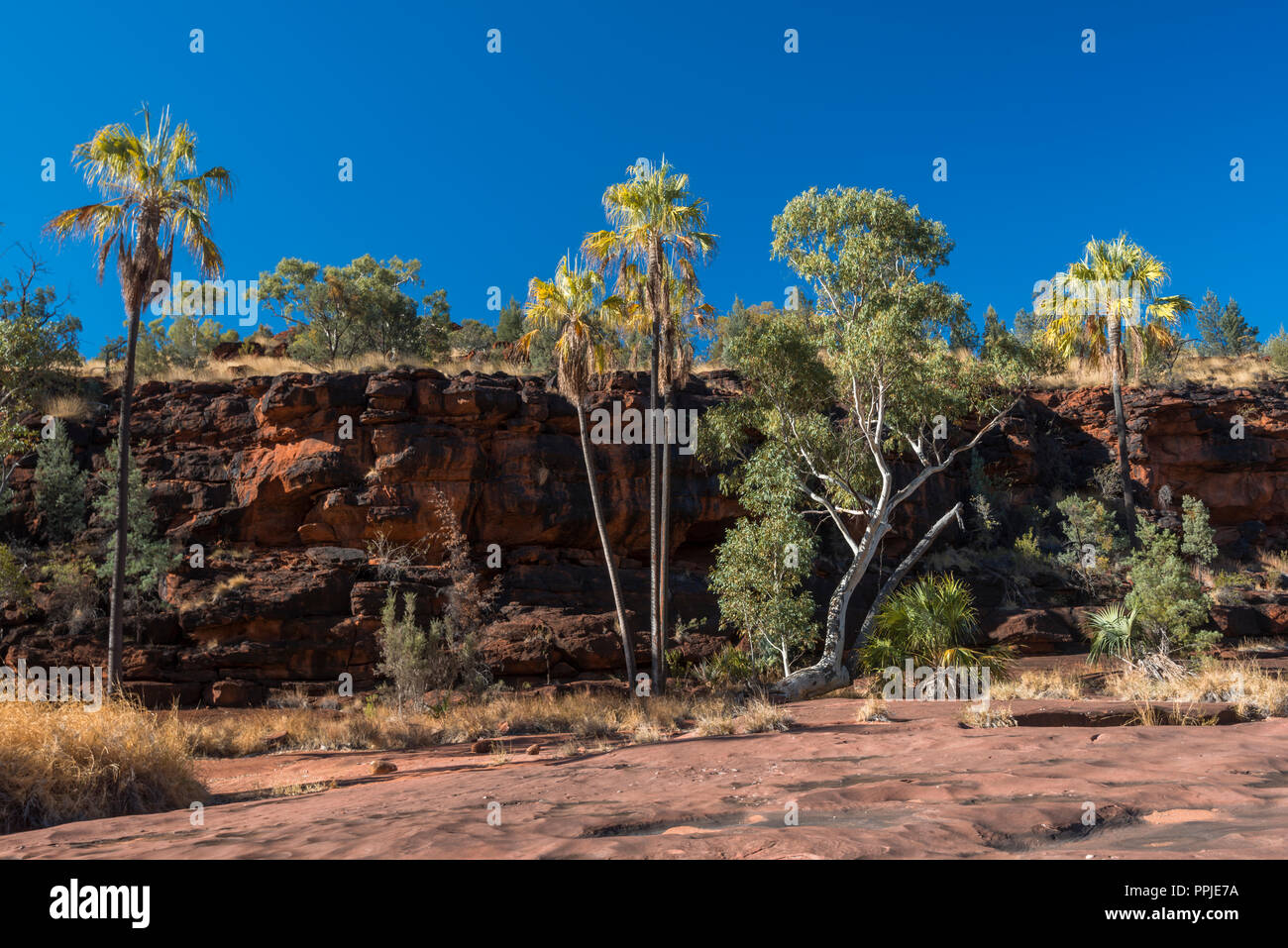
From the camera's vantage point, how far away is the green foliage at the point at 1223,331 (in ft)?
152

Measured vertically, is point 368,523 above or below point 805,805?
above

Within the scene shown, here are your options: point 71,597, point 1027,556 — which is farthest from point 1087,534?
point 71,597

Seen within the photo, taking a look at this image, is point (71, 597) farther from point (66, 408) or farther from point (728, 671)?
point (728, 671)

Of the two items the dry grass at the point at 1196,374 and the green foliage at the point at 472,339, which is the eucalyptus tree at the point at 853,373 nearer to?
the dry grass at the point at 1196,374

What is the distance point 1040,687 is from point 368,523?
17734 mm

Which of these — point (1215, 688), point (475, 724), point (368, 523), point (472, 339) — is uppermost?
point (472, 339)

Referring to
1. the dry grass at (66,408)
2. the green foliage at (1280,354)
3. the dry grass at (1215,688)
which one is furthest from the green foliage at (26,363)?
the green foliage at (1280,354)

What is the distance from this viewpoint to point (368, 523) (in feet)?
75.6

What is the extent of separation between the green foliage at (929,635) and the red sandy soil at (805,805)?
7265 millimetres

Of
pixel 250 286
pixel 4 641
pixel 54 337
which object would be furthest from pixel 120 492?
pixel 250 286

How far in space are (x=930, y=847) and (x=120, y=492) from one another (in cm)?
1812

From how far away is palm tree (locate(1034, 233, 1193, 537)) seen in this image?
25.3 m

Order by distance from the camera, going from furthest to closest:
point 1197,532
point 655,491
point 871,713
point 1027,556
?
point 1027,556, point 1197,532, point 655,491, point 871,713
